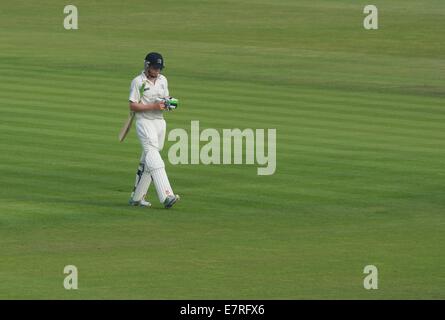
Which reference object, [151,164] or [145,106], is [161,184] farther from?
[145,106]

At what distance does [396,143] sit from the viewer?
28.0 metres

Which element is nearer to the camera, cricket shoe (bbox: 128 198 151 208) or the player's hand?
the player's hand

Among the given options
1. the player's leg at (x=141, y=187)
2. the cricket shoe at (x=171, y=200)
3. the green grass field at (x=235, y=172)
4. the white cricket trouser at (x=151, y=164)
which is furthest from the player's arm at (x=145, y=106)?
the green grass field at (x=235, y=172)

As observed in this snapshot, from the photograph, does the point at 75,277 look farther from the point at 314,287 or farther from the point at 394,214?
the point at 394,214

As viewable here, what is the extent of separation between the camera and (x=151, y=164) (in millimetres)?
20719

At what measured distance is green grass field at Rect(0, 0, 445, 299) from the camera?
16359 millimetres

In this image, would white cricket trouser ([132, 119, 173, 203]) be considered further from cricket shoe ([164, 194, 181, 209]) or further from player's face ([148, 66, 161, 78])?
player's face ([148, 66, 161, 78])

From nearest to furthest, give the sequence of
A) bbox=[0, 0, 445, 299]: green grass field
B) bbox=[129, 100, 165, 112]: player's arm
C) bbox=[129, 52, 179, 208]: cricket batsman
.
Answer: bbox=[0, 0, 445, 299]: green grass field
bbox=[129, 52, 179, 208]: cricket batsman
bbox=[129, 100, 165, 112]: player's arm

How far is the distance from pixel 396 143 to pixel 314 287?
41.8 feet

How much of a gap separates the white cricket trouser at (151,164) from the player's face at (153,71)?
624mm

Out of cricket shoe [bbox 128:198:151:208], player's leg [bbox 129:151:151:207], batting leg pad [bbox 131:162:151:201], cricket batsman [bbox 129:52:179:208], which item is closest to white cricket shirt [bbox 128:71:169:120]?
cricket batsman [bbox 129:52:179:208]

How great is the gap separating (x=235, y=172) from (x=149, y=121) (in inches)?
139

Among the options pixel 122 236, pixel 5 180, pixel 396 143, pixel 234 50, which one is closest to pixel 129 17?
pixel 234 50

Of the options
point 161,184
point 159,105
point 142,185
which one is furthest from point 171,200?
point 159,105
